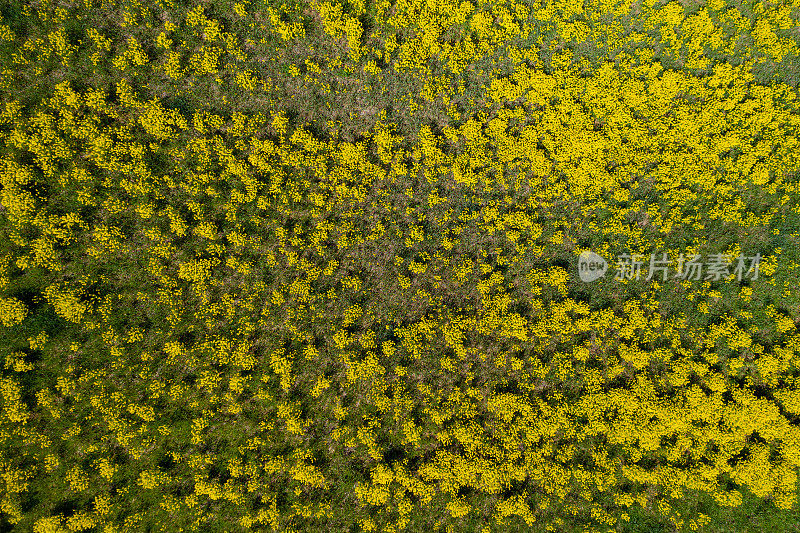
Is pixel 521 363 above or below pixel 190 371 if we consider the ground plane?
above

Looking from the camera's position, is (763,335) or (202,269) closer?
(202,269)

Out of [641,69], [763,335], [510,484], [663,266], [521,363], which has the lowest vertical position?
[510,484]

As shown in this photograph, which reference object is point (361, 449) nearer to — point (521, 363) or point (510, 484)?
point (510, 484)

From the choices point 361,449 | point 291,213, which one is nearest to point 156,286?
point 291,213

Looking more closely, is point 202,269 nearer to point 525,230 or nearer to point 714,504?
point 525,230

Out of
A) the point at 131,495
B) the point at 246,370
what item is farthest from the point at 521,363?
the point at 131,495

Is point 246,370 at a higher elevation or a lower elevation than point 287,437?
higher
